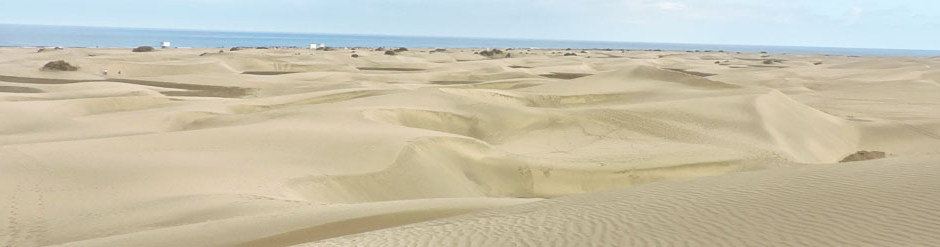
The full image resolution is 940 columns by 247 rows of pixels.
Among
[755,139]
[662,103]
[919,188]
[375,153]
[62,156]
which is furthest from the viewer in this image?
[662,103]

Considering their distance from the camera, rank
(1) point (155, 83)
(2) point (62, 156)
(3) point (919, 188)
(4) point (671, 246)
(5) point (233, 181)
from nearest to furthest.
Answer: (4) point (671, 246)
(3) point (919, 188)
(5) point (233, 181)
(2) point (62, 156)
(1) point (155, 83)

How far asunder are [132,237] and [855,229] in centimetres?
650

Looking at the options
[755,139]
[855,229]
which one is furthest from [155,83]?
[855,229]

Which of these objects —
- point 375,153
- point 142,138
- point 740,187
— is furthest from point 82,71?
point 740,187

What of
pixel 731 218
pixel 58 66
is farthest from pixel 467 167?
pixel 58 66

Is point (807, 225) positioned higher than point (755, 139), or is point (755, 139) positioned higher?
point (807, 225)

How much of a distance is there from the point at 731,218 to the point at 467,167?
7.64 meters

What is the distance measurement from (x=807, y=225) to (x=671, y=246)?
3.95 feet

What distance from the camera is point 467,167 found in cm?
1337

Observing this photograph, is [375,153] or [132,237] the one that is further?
[375,153]

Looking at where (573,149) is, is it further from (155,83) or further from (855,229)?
(155,83)

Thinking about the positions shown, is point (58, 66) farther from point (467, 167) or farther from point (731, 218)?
point (731, 218)

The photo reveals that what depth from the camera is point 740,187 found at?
25.3ft

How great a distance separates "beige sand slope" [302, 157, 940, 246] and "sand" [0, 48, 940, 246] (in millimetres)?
31
